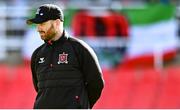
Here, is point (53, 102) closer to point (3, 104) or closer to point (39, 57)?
point (39, 57)

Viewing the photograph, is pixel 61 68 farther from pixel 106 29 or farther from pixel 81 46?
pixel 106 29

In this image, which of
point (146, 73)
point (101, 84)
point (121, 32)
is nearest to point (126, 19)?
point (121, 32)

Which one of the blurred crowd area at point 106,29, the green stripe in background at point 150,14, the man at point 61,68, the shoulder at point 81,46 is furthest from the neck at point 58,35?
the green stripe in background at point 150,14

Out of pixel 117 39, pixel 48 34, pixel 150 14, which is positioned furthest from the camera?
pixel 150 14

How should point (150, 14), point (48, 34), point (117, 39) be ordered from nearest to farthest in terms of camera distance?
point (48, 34), point (117, 39), point (150, 14)

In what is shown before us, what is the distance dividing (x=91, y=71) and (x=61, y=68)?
0.25 metres

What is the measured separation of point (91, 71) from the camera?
6387 mm

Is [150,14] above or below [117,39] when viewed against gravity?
above

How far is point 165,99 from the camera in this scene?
38.7ft

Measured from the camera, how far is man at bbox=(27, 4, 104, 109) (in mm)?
6297

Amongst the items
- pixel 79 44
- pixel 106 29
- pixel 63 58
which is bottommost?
pixel 106 29

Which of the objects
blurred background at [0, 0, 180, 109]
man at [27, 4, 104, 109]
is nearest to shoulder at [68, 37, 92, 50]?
man at [27, 4, 104, 109]

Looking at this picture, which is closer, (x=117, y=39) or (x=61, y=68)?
(x=61, y=68)

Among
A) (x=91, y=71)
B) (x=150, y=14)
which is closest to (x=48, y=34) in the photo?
(x=91, y=71)
